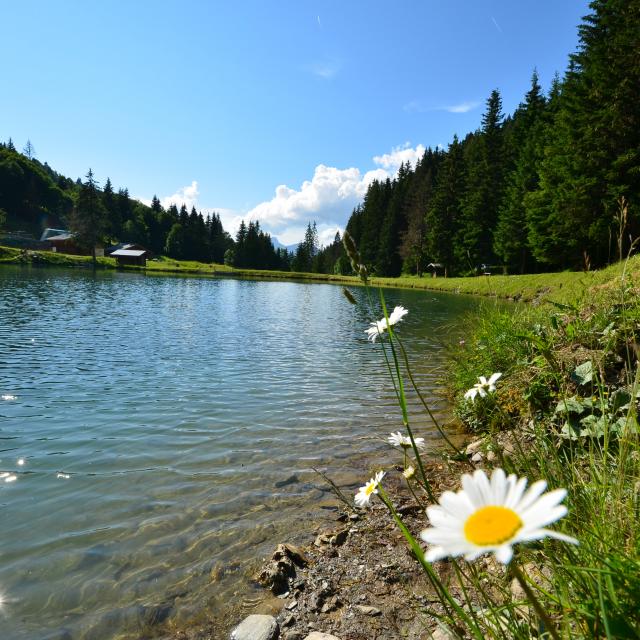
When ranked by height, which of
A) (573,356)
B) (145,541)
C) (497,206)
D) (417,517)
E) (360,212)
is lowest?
(145,541)

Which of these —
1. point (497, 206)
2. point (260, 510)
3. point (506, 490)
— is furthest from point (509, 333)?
point (497, 206)

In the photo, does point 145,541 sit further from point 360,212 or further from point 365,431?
point 360,212

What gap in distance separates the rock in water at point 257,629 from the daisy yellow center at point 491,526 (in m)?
2.67

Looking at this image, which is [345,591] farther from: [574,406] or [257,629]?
[574,406]

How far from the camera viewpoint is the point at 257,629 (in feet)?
9.25

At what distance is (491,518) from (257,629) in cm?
278

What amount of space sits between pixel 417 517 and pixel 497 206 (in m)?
50.4

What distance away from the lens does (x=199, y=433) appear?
257 inches

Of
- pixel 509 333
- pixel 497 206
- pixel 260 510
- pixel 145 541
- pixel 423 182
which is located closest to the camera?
pixel 145 541

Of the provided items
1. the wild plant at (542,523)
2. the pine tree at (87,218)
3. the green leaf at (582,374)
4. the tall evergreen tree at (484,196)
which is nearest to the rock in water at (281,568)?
the wild plant at (542,523)

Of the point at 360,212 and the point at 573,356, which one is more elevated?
the point at 360,212

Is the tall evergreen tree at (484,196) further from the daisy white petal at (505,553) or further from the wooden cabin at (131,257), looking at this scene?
the wooden cabin at (131,257)

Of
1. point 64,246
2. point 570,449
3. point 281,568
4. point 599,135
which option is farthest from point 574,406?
point 64,246

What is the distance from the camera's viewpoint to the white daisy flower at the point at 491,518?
0.64 meters
